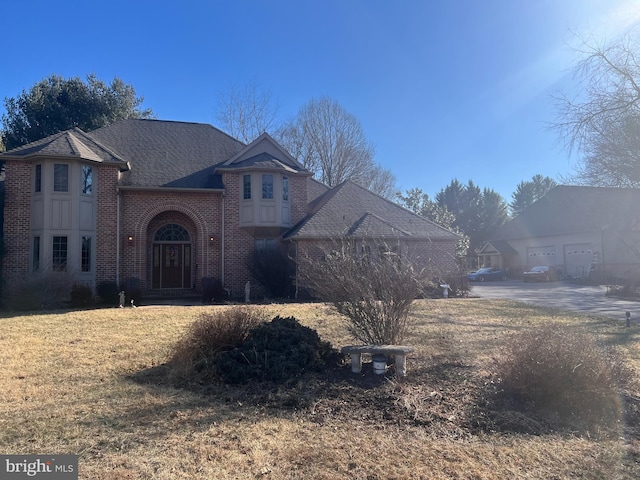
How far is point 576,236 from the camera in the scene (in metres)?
33.8

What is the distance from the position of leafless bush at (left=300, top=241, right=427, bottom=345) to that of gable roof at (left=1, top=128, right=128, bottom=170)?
1325 cm

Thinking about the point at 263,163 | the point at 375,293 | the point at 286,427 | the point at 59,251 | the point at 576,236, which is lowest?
the point at 286,427

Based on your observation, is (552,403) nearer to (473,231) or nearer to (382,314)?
(382,314)

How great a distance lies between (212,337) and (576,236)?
3485 centimetres

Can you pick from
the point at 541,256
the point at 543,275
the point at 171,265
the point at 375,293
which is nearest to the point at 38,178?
the point at 171,265

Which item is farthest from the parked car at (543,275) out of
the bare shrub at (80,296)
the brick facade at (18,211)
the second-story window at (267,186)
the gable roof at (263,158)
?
the brick facade at (18,211)

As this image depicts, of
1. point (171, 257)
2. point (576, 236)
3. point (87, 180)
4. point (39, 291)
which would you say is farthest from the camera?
point (576, 236)

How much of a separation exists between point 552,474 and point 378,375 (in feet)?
8.12

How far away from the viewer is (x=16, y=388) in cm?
529

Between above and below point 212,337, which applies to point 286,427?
below

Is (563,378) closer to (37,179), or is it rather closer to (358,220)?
(358,220)

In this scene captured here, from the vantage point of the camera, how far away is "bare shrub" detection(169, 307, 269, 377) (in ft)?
20.1

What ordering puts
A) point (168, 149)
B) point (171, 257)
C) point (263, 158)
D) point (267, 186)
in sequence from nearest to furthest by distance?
point (267, 186), point (263, 158), point (171, 257), point (168, 149)

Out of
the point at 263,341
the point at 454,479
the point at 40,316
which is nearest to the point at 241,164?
the point at 40,316
